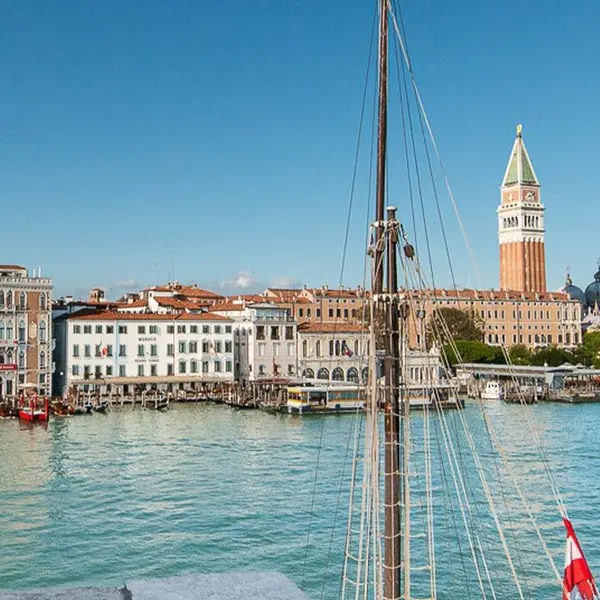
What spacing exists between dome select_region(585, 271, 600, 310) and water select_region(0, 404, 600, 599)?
62820 millimetres

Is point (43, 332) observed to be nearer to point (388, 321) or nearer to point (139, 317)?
point (139, 317)

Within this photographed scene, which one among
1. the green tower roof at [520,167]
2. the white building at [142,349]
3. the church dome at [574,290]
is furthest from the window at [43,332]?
the church dome at [574,290]

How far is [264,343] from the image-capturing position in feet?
134

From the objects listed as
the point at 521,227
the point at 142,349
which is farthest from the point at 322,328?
the point at 521,227

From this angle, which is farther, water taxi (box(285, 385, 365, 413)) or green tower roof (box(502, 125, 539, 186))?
green tower roof (box(502, 125, 539, 186))

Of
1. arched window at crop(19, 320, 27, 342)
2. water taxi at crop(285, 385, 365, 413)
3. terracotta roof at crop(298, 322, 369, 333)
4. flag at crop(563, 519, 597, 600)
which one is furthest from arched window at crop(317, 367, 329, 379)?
flag at crop(563, 519, 597, 600)

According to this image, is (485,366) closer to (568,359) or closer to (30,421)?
(568,359)

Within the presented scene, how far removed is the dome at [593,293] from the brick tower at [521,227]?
1532 cm

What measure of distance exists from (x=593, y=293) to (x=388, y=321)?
86.5m

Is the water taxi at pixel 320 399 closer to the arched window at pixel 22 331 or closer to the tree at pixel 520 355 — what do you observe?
the arched window at pixel 22 331

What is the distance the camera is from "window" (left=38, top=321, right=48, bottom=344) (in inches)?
1399

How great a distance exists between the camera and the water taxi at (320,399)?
3366 cm

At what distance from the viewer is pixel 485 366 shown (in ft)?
146

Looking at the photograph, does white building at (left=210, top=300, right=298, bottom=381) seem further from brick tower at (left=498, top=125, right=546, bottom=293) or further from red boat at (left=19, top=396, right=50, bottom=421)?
brick tower at (left=498, top=125, right=546, bottom=293)
